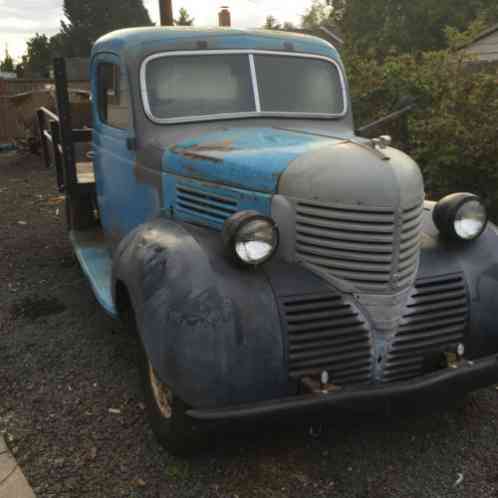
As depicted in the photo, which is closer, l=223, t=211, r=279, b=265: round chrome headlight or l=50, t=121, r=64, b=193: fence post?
l=223, t=211, r=279, b=265: round chrome headlight

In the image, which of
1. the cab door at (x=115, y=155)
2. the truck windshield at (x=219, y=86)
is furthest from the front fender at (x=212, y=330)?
the truck windshield at (x=219, y=86)

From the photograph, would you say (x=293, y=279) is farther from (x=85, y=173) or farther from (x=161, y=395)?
(x=85, y=173)

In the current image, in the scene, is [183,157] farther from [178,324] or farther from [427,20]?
[427,20]

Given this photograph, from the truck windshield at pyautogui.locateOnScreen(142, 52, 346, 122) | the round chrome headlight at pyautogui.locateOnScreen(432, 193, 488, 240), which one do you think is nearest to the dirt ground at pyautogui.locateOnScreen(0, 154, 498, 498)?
the round chrome headlight at pyautogui.locateOnScreen(432, 193, 488, 240)

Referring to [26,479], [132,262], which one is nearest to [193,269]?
[132,262]

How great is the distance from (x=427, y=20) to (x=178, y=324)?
2671cm

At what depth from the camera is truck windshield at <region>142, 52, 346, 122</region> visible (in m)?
3.30

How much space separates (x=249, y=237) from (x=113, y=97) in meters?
1.90

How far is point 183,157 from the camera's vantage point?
2.93 metres

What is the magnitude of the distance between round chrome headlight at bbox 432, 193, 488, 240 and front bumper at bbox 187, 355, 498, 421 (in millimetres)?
669

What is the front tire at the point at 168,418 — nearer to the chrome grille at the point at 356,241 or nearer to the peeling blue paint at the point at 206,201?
the peeling blue paint at the point at 206,201

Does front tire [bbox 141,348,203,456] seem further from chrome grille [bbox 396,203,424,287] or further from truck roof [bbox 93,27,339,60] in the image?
truck roof [bbox 93,27,339,60]

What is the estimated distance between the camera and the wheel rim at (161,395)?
8.33ft

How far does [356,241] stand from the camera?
2379 mm
